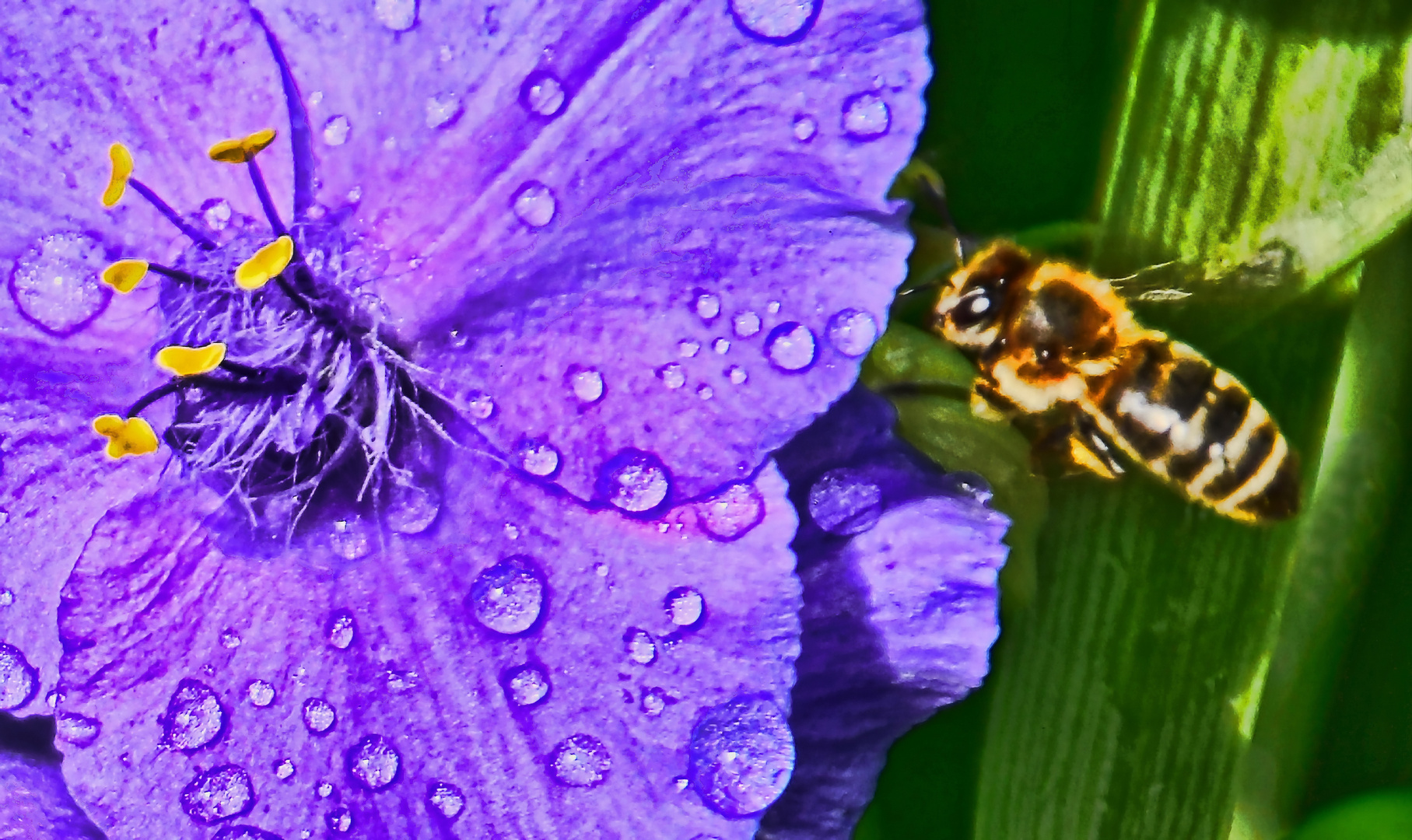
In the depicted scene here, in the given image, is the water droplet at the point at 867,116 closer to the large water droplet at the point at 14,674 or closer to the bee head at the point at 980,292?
the bee head at the point at 980,292

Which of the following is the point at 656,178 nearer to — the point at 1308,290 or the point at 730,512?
the point at 730,512

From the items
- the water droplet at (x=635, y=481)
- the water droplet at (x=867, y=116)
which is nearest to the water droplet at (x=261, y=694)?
the water droplet at (x=635, y=481)

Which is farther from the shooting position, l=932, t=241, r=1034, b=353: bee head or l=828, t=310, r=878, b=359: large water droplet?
l=932, t=241, r=1034, b=353: bee head

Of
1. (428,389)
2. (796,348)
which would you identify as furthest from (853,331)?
(428,389)

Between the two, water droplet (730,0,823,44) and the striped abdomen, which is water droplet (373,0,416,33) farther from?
the striped abdomen

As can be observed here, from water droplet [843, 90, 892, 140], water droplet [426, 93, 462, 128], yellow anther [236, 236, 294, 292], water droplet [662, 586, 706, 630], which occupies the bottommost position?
water droplet [662, 586, 706, 630]

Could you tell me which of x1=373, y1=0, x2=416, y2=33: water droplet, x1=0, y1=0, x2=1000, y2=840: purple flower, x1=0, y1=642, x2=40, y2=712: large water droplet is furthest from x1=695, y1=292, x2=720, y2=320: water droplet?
x1=0, y1=642, x2=40, y2=712: large water droplet

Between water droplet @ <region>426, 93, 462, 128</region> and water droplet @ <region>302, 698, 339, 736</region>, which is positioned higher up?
water droplet @ <region>426, 93, 462, 128</region>
